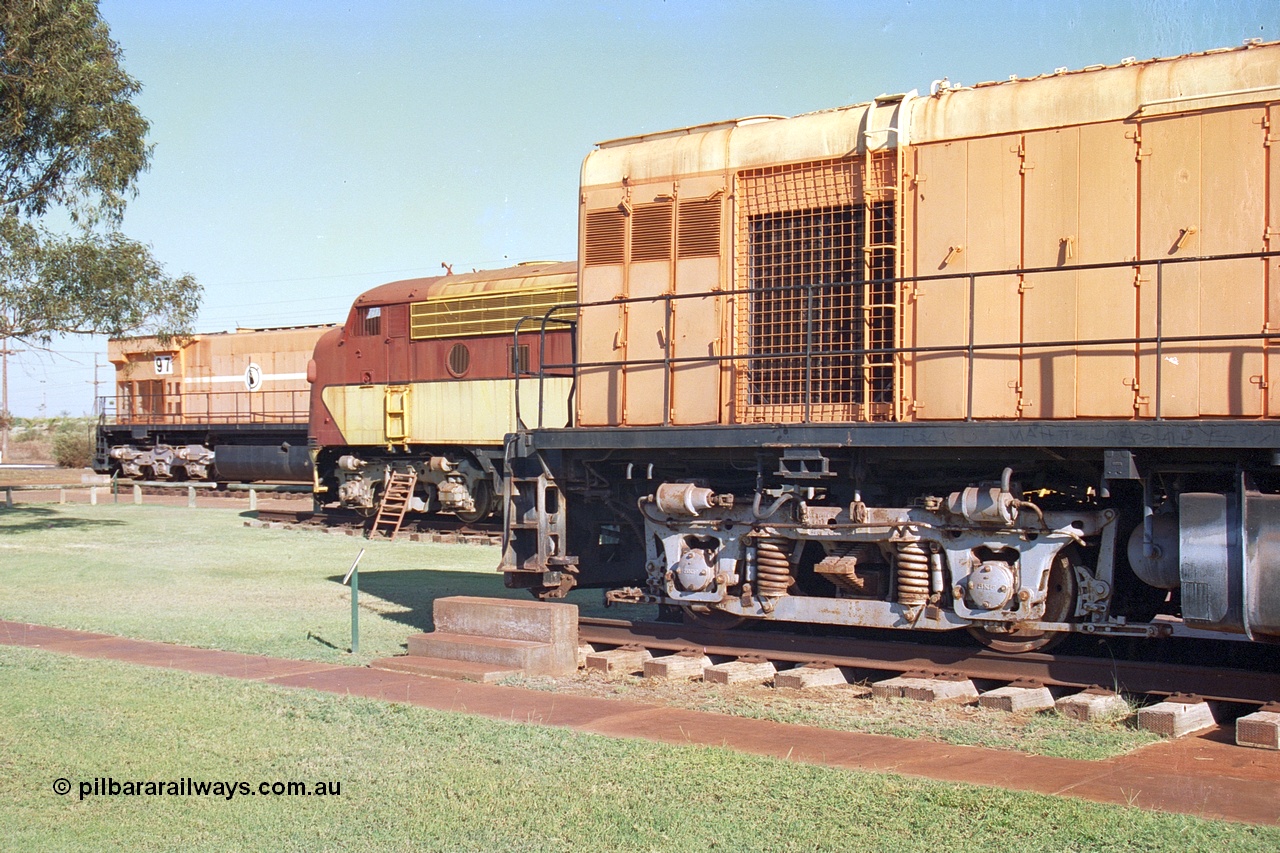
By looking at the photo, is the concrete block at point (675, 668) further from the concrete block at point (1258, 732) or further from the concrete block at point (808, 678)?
the concrete block at point (1258, 732)

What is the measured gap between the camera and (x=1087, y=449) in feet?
27.6

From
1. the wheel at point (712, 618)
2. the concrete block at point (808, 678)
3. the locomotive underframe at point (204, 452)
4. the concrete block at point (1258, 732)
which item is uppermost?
the locomotive underframe at point (204, 452)

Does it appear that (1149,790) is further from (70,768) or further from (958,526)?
(70,768)

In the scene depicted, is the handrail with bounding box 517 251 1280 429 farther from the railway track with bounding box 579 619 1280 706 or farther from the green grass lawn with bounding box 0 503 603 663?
the green grass lawn with bounding box 0 503 603 663

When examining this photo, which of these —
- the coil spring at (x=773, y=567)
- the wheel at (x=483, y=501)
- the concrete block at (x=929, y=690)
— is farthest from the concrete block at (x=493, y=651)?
the wheel at (x=483, y=501)

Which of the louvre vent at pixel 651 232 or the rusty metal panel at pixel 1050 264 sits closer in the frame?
the rusty metal panel at pixel 1050 264

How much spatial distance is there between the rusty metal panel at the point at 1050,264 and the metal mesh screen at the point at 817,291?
1.06 metres

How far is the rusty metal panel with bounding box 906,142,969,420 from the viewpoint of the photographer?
9.31m

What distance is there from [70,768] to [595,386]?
226 inches

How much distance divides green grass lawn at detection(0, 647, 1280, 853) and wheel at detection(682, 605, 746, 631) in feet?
9.67

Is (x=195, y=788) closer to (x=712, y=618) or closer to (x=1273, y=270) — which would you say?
(x=712, y=618)

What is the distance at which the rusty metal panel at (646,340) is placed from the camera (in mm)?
10828

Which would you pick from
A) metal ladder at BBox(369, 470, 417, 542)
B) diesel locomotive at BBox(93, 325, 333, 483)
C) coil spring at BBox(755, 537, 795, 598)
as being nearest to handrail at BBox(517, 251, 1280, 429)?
coil spring at BBox(755, 537, 795, 598)

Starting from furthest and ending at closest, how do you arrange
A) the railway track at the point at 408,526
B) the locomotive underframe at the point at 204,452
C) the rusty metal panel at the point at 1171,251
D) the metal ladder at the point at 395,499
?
the locomotive underframe at the point at 204,452 < the metal ladder at the point at 395,499 < the railway track at the point at 408,526 < the rusty metal panel at the point at 1171,251
